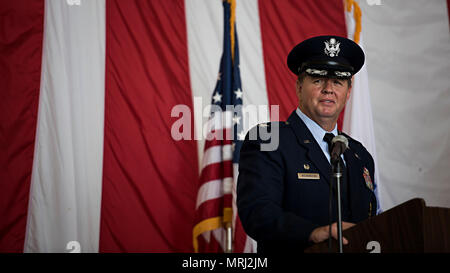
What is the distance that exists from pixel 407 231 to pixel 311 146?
66 cm

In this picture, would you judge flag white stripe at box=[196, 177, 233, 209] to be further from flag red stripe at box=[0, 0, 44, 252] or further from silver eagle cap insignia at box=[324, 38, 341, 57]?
silver eagle cap insignia at box=[324, 38, 341, 57]

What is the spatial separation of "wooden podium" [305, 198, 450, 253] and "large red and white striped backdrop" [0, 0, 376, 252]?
2.01 metres

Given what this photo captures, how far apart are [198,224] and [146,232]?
42 centimetres

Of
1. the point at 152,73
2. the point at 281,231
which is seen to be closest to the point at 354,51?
the point at 281,231

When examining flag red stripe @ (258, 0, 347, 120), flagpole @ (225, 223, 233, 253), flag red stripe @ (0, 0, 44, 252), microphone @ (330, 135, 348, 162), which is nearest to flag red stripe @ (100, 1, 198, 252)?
flagpole @ (225, 223, 233, 253)

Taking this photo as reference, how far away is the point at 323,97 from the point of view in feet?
5.47

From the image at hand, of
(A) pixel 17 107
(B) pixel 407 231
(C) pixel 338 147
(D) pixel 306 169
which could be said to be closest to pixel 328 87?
(D) pixel 306 169

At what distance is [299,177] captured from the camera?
4.95ft

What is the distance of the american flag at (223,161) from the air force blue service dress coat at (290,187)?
1.11 m

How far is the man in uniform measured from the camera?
1288 millimetres

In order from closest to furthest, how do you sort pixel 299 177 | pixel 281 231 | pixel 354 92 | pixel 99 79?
pixel 281 231
pixel 299 177
pixel 99 79
pixel 354 92

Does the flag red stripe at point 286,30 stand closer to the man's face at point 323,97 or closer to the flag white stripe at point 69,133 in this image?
the flag white stripe at point 69,133

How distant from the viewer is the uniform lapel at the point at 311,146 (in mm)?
1534

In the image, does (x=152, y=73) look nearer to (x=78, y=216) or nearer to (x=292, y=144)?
(x=78, y=216)
